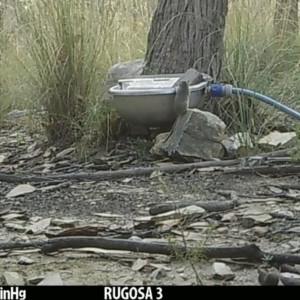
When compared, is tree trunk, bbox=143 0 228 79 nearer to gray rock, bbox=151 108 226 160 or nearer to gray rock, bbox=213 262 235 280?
gray rock, bbox=151 108 226 160

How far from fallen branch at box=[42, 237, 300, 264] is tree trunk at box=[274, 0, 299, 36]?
105 inches

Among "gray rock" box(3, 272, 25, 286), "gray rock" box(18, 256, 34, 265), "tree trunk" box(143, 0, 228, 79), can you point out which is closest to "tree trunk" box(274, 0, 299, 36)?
"tree trunk" box(143, 0, 228, 79)

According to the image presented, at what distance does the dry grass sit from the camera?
11.0ft

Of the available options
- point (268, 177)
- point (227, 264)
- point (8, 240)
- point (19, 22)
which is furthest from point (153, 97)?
Result: point (227, 264)

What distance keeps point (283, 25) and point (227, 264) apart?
9.45 feet

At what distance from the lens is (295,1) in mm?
4730

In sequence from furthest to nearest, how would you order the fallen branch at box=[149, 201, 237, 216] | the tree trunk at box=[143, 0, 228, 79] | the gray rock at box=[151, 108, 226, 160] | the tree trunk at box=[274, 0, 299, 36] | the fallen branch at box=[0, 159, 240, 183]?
the tree trunk at box=[274, 0, 299, 36] → the tree trunk at box=[143, 0, 228, 79] → the gray rock at box=[151, 108, 226, 160] → the fallen branch at box=[0, 159, 240, 183] → the fallen branch at box=[149, 201, 237, 216]

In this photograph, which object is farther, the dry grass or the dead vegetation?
the dry grass

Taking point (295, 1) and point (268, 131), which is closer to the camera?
point (268, 131)

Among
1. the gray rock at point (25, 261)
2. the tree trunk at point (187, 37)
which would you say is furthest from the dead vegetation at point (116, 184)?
the tree trunk at point (187, 37)

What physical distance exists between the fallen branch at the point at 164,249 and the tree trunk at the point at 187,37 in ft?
5.95

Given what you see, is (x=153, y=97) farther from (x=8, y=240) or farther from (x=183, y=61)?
(x=8, y=240)

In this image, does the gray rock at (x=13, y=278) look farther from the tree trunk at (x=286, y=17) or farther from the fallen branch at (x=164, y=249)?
the tree trunk at (x=286, y=17)

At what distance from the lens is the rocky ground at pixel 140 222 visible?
65.4 inches
